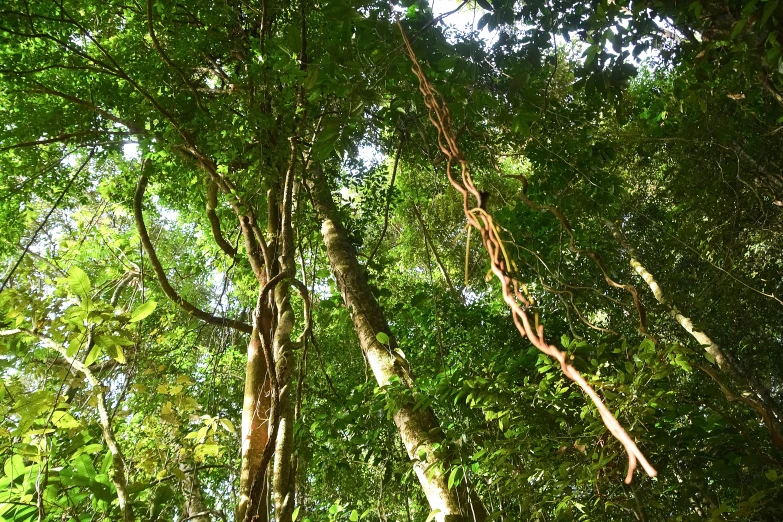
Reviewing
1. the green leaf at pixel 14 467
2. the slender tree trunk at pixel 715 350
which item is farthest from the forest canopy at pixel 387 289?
the slender tree trunk at pixel 715 350

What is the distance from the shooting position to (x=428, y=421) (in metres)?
2.30

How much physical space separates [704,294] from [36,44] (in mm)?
6932

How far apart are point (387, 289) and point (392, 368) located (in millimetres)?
1062

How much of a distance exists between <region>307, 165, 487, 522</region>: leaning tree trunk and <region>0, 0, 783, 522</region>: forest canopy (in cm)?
2

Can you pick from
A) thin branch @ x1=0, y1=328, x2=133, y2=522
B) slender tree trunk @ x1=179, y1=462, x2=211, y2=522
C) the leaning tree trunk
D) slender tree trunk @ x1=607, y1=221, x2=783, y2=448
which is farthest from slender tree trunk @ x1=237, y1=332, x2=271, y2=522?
slender tree trunk @ x1=607, y1=221, x2=783, y2=448

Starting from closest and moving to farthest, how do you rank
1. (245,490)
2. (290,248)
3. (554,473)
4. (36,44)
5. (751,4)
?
(751,4) < (554,473) < (245,490) < (290,248) < (36,44)

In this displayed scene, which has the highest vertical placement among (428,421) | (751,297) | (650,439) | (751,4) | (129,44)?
(129,44)

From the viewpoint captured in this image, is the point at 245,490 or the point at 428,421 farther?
the point at 428,421

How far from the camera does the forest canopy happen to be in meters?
1.52

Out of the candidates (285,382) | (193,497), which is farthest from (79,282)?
(193,497)

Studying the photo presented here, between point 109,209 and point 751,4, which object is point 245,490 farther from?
point 109,209

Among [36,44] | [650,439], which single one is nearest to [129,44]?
[36,44]

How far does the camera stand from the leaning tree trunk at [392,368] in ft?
6.55

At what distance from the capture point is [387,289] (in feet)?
11.7
